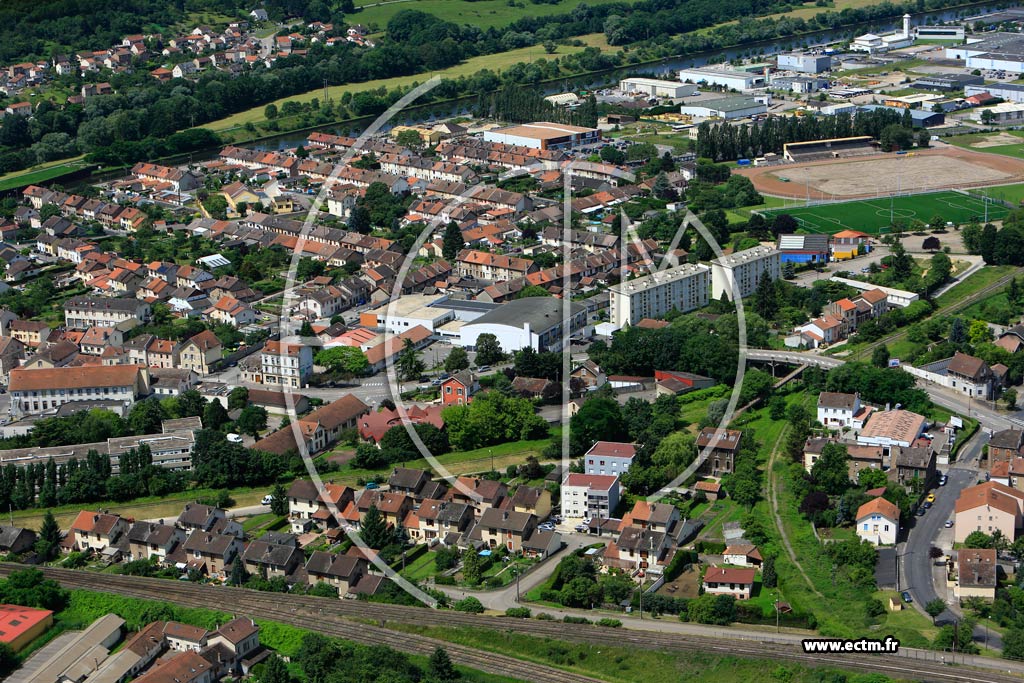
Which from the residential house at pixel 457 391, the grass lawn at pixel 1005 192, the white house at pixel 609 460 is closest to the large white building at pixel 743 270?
the residential house at pixel 457 391

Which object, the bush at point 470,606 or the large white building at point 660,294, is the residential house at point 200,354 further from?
the bush at point 470,606

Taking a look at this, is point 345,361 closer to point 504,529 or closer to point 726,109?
point 504,529

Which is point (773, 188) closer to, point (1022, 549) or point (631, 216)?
point (631, 216)

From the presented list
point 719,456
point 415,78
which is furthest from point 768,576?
point 415,78

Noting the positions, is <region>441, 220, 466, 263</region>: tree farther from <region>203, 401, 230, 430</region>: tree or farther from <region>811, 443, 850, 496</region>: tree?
<region>811, 443, 850, 496</region>: tree

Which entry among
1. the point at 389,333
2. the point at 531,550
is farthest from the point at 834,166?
the point at 531,550

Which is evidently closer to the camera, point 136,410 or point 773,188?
point 136,410
